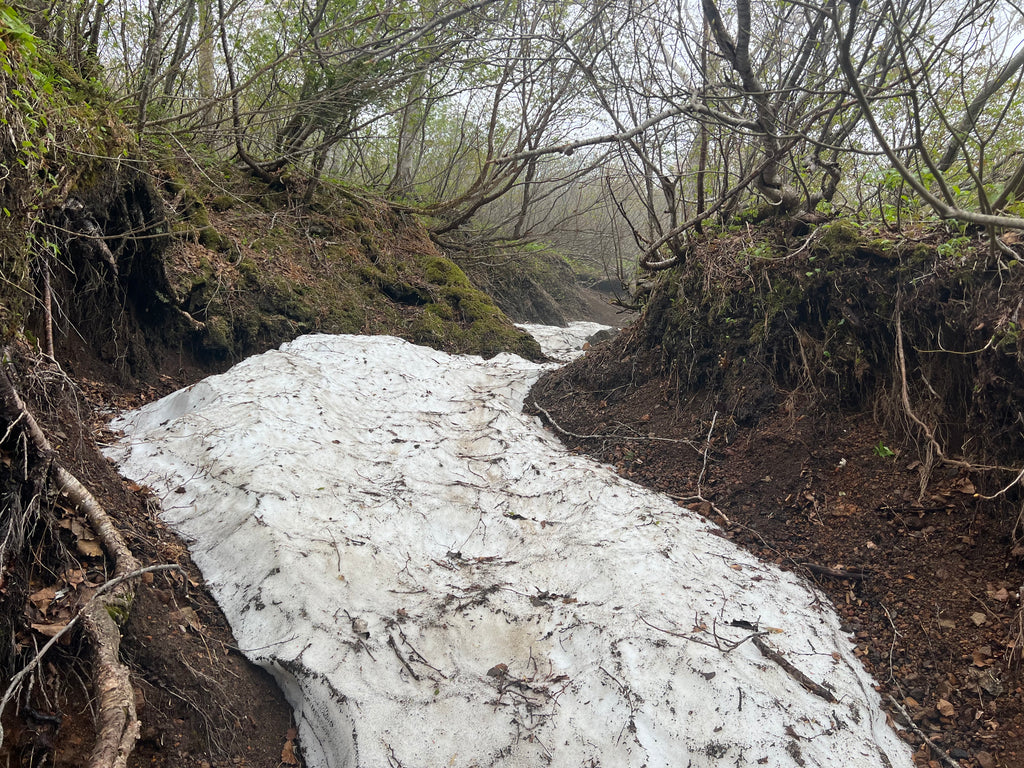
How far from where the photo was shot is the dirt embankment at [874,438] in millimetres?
2701

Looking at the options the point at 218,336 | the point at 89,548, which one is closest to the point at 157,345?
the point at 218,336

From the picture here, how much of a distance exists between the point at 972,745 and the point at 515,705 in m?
1.95

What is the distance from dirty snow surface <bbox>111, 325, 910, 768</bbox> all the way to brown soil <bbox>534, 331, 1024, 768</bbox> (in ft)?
0.62

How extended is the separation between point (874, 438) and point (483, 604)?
2.78m

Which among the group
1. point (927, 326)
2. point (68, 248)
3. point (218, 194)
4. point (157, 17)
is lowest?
point (927, 326)

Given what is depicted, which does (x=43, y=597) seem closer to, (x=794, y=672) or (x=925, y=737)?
(x=794, y=672)

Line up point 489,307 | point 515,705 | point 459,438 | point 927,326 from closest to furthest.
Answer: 1. point 515,705
2. point 927,326
3. point 459,438
4. point 489,307

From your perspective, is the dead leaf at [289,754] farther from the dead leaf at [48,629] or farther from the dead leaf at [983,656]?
the dead leaf at [983,656]

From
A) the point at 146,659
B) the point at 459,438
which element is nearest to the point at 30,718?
the point at 146,659

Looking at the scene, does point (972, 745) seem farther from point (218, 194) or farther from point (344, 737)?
point (218, 194)

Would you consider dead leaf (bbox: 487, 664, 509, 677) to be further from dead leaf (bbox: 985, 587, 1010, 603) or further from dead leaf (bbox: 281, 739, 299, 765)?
dead leaf (bbox: 985, 587, 1010, 603)

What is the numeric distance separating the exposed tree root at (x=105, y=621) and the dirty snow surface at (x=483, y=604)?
65 cm

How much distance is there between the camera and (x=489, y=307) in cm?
A: 843

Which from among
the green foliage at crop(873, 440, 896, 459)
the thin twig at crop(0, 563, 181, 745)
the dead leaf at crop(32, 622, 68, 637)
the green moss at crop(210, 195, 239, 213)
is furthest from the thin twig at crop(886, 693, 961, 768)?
the green moss at crop(210, 195, 239, 213)
